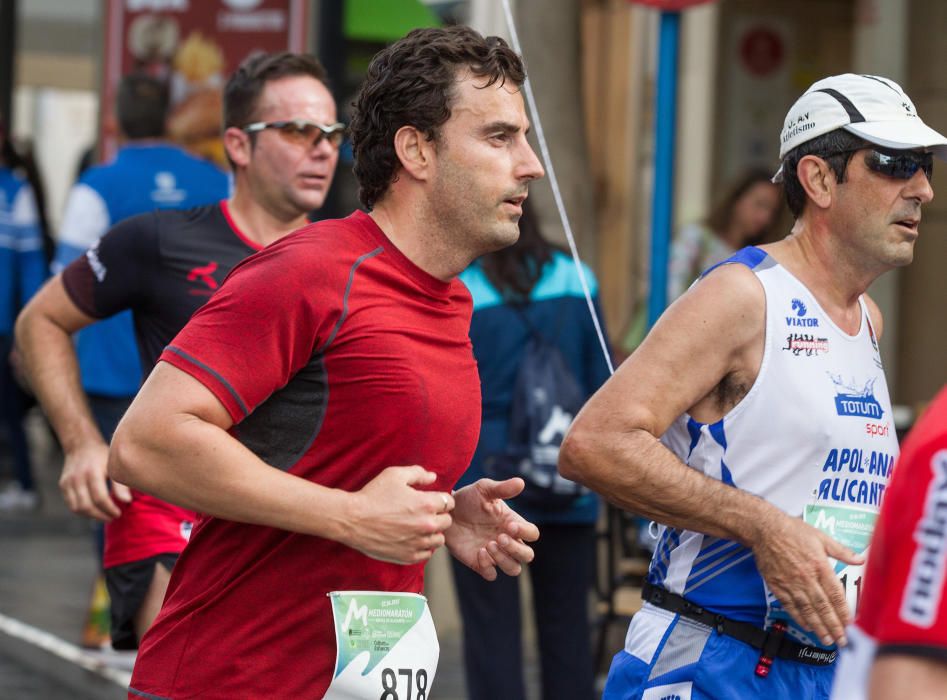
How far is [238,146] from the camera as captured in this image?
15.8 feet

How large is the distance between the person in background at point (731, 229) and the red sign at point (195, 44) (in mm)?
2302

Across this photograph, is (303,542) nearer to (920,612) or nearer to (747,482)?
(747,482)

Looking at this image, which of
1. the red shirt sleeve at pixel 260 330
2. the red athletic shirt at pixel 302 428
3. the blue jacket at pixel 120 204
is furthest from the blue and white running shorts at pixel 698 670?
the blue jacket at pixel 120 204

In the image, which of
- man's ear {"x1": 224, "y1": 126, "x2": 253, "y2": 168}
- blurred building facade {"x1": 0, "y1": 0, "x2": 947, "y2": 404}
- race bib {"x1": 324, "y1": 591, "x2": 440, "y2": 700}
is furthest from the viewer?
blurred building facade {"x1": 0, "y1": 0, "x2": 947, "y2": 404}

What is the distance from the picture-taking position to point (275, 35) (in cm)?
939

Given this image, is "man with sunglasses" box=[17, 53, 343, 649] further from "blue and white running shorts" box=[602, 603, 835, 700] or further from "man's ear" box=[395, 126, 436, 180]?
"blue and white running shorts" box=[602, 603, 835, 700]

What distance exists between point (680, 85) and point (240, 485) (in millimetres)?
9097

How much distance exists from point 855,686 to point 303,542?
46.7 inches

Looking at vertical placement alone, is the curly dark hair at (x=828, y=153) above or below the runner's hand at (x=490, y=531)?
above

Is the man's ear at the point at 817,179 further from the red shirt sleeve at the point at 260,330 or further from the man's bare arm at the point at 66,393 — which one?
the man's bare arm at the point at 66,393

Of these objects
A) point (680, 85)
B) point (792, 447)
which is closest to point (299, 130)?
point (792, 447)

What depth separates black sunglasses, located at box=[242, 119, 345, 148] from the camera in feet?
15.6

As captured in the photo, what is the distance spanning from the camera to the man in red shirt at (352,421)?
9.23 feet

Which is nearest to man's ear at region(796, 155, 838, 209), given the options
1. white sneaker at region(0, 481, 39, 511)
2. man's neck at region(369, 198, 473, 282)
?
man's neck at region(369, 198, 473, 282)
